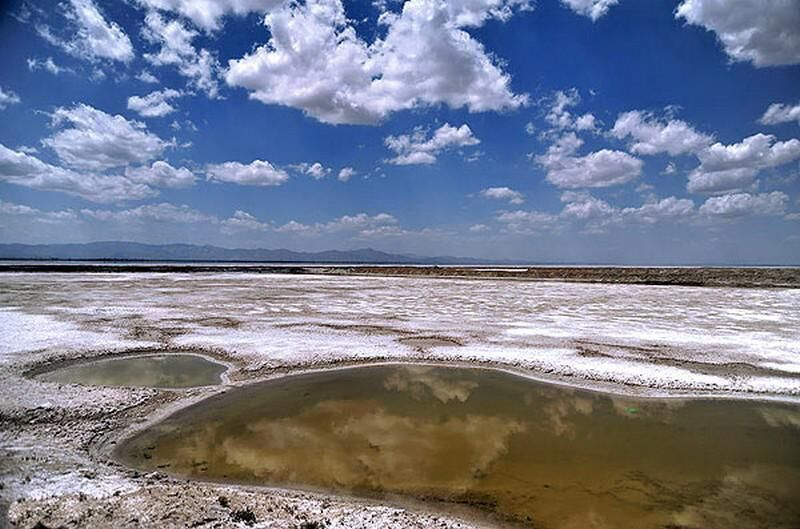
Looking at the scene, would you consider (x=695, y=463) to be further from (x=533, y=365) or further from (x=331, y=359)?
(x=331, y=359)

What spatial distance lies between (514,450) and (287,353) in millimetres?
7670

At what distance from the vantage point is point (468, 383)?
10.3 m

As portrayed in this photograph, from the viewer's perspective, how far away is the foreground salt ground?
504 cm

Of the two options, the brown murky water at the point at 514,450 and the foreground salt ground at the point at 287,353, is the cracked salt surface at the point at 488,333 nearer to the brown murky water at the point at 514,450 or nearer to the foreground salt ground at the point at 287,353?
the foreground salt ground at the point at 287,353

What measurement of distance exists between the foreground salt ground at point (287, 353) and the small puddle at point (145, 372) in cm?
63

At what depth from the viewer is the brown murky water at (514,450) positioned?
17.3 feet

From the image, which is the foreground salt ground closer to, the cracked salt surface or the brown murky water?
the cracked salt surface

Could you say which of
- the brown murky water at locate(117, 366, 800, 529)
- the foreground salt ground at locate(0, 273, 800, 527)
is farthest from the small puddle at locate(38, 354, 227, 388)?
the brown murky water at locate(117, 366, 800, 529)

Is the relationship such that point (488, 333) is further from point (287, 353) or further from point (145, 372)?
point (145, 372)

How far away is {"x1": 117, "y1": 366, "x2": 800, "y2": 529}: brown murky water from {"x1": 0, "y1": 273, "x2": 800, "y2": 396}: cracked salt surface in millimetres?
2270

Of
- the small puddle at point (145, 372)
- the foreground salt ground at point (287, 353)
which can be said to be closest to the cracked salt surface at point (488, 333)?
the foreground salt ground at point (287, 353)

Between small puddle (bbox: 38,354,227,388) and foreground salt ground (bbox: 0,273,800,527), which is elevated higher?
foreground salt ground (bbox: 0,273,800,527)

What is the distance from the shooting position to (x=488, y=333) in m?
16.4

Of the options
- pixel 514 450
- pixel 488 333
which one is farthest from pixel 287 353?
pixel 514 450
